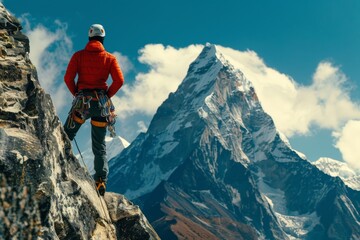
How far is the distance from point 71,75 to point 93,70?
791mm

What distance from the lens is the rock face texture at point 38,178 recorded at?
12391mm

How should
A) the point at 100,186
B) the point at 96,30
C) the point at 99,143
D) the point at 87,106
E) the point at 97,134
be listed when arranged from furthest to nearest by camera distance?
the point at 100,186 < the point at 99,143 < the point at 97,134 < the point at 87,106 < the point at 96,30

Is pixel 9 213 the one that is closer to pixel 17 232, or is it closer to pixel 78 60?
pixel 17 232

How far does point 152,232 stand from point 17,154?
10.9m

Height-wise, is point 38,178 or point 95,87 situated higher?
point 95,87

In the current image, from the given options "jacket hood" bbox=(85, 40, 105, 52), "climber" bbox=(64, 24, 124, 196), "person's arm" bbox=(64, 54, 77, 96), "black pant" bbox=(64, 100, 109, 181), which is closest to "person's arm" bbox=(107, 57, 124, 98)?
"climber" bbox=(64, 24, 124, 196)

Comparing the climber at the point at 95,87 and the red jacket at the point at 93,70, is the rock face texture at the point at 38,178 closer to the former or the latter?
the climber at the point at 95,87

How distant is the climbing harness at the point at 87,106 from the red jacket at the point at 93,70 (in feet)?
0.71

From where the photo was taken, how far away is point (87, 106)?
18234 millimetres

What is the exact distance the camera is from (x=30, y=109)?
16203 millimetres

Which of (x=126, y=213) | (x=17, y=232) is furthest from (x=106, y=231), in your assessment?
(x=17, y=232)

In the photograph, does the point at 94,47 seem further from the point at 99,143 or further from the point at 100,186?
the point at 100,186

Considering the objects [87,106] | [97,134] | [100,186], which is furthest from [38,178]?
[100,186]

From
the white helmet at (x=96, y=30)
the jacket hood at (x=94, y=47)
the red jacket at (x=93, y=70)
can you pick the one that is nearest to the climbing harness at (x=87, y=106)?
the red jacket at (x=93, y=70)
